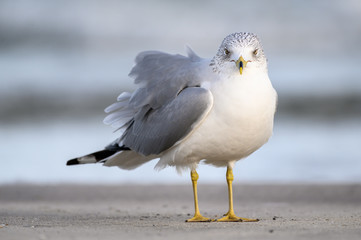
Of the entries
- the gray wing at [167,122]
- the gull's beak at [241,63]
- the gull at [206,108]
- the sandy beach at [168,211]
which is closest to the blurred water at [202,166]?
the sandy beach at [168,211]

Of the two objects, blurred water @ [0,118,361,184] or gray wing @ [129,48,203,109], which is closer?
gray wing @ [129,48,203,109]

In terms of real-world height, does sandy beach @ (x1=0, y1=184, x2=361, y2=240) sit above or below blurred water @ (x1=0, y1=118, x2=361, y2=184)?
below

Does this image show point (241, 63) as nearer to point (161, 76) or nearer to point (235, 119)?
point (235, 119)

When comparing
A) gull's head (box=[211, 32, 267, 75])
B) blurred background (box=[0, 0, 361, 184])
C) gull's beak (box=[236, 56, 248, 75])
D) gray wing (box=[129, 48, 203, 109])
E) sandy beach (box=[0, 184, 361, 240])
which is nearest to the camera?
sandy beach (box=[0, 184, 361, 240])

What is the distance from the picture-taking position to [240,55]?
513 centimetres

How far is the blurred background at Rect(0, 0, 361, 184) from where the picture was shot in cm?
891

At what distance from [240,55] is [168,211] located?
1762 millimetres

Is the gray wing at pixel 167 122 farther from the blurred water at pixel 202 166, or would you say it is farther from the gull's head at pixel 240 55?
the blurred water at pixel 202 166

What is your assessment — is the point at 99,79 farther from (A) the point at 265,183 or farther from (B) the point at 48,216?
(B) the point at 48,216

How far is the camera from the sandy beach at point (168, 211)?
4.27m

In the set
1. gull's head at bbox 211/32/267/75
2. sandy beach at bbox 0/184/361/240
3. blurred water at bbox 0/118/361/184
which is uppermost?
gull's head at bbox 211/32/267/75

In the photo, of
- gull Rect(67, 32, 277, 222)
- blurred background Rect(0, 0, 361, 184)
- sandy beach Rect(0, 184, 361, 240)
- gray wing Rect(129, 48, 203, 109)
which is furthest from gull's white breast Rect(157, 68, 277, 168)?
blurred background Rect(0, 0, 361, 184)

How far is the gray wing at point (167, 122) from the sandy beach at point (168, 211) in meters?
0.60

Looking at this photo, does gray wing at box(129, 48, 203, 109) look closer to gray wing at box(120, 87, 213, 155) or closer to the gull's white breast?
gray wing at box(120, 87, 213, 155)
